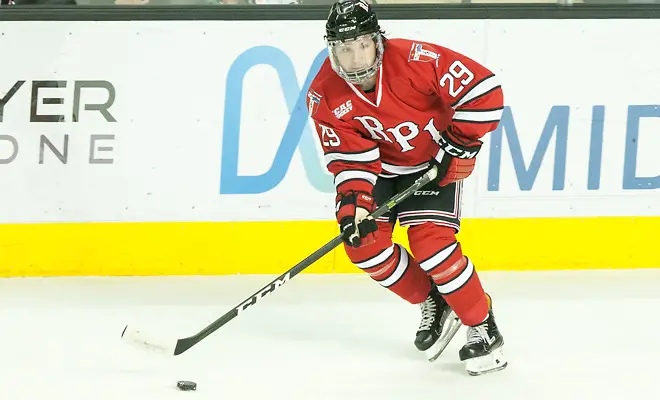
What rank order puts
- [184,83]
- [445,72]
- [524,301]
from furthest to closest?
1. [184,83]
2. [524,301]
3. [445,72]

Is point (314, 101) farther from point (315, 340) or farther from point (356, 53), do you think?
point (315, 340)

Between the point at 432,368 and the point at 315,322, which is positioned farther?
the point at 315,322

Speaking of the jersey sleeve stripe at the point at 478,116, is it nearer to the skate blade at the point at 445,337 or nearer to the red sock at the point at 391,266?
the red sock at the point at 391,266

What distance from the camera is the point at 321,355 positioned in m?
3.00

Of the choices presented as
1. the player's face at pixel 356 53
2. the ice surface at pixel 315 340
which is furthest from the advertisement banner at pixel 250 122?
the player's face at pixel 356 53

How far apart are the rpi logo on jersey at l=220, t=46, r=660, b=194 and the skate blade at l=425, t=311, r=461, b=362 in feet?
3.49

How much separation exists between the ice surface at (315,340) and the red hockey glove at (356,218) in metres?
0.40

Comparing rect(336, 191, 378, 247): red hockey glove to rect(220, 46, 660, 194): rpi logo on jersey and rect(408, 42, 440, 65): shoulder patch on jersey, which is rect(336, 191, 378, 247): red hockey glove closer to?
rect(408, 42, 440, 65): shoulder patch on jersey

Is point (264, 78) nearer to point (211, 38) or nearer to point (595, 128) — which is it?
point (211, 38)

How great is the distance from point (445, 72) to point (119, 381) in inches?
49.2

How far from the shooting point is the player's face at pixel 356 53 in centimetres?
262

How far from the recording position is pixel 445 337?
2.99 meters

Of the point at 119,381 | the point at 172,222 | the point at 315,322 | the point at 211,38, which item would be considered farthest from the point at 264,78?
the point at 119,381

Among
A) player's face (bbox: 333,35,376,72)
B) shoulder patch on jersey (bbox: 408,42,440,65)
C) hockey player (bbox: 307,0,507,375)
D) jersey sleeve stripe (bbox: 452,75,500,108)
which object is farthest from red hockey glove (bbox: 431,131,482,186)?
player's face (bbox: 333,35,376,72)
